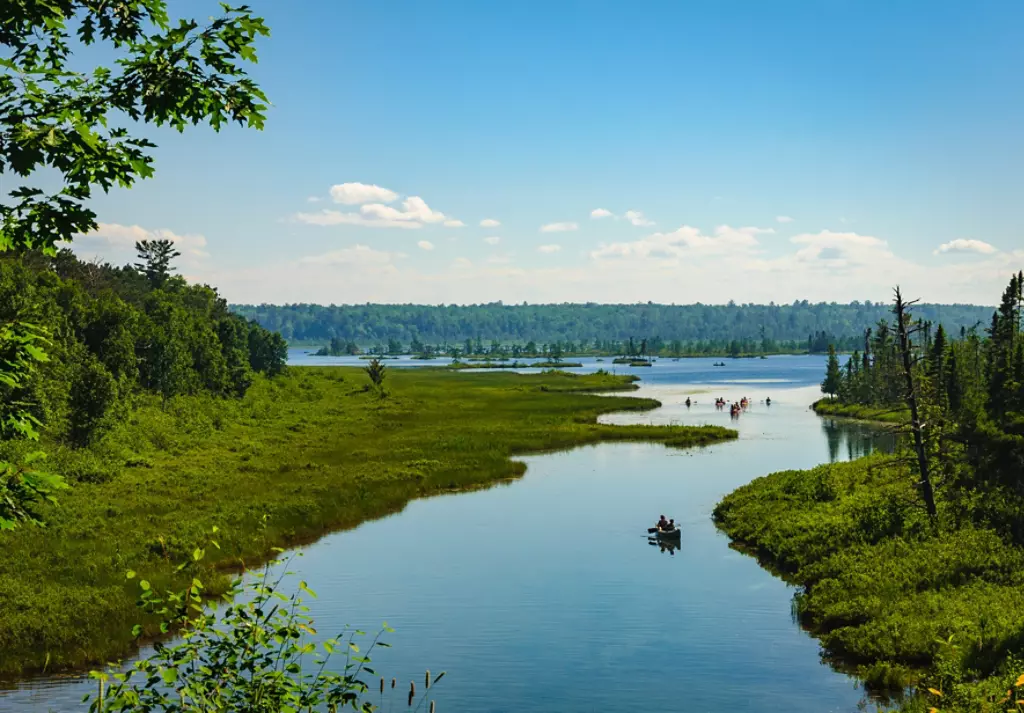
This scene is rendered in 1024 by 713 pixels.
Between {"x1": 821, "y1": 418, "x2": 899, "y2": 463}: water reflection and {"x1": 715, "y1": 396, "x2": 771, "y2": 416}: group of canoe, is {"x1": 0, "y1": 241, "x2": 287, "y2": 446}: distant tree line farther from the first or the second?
{"x1": 715, "y1": 396, "x2": 771, "y2": 416}: group of canoe

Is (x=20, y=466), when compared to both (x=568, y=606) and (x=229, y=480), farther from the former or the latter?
(x=229, y=480)

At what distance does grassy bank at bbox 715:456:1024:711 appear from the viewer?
26.3m

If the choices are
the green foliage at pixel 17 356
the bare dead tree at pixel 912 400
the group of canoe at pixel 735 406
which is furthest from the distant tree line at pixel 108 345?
the group of canoe at pixel 735 406

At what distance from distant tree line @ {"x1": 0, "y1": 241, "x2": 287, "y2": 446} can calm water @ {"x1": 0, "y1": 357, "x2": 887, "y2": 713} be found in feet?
55.9

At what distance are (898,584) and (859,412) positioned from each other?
96.7m

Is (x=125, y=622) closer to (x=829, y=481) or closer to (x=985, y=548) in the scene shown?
(x=985, y=548)

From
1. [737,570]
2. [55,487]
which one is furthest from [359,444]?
[55,487]

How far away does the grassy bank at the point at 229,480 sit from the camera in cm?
3175

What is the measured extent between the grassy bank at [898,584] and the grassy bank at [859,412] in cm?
6815

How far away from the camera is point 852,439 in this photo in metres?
97.1

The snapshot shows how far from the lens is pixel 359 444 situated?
7962cm

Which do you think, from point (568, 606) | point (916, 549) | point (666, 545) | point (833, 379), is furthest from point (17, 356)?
point (833, 379)

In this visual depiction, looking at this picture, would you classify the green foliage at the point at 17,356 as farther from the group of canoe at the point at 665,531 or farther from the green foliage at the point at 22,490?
the group of canoe at the point at 665,531

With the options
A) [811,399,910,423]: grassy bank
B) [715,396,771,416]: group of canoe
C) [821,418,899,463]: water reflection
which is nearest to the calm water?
[821,418,899,463]: water reflection
